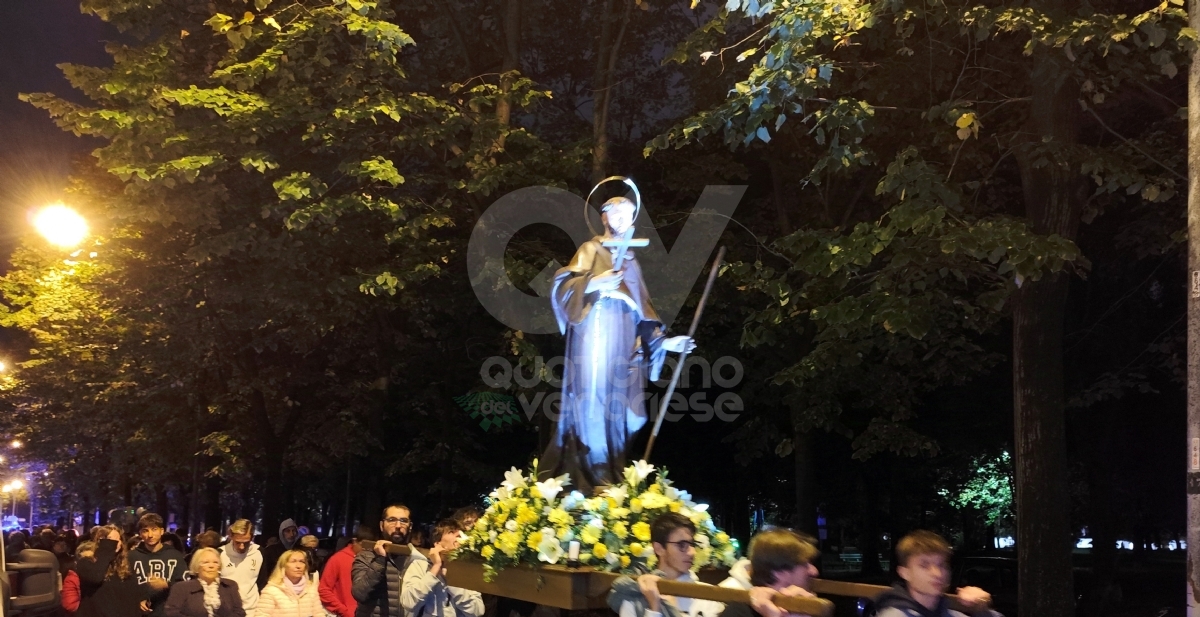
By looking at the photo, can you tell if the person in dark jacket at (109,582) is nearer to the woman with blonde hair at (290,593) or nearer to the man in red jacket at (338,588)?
the woman with blonde hair at (290,593)

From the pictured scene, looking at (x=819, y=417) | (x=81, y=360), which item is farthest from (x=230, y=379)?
(x=819, y=417)

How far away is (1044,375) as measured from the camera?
43.2 feet

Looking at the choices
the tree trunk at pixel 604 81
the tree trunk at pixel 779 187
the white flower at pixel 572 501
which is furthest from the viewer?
the tree trunk at pixel 779 187

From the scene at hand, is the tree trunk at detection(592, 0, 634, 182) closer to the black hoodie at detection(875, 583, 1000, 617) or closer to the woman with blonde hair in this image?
the woman with blonde hair

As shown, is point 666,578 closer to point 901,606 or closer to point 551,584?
point 901,606

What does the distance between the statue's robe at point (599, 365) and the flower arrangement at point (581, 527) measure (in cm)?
49

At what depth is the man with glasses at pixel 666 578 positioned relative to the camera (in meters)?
5.05

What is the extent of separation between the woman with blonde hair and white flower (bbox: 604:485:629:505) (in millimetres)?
3432

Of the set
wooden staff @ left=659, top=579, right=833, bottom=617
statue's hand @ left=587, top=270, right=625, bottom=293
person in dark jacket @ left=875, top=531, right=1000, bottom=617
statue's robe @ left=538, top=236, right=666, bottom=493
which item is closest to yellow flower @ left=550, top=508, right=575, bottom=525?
statue's robe @ left=538, top=236, right=666, bottom=493

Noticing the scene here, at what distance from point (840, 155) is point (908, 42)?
4416 mm

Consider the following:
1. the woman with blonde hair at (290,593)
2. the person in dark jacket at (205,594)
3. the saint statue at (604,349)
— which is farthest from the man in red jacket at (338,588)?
the saint statue at (604,349)

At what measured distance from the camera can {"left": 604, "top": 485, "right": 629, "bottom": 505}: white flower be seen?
7.55 m

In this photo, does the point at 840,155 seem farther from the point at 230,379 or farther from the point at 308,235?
the point at 230,379

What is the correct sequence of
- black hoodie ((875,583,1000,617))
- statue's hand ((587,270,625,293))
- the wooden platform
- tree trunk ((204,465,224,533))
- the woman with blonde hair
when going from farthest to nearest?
1. tree trunk ((204,465,224,533))
2. the woman with blonde hair
3. statue's hand ((587,270,625,293))
4. the wooden platform
5. black hoodie ((875,583,1000,617))
